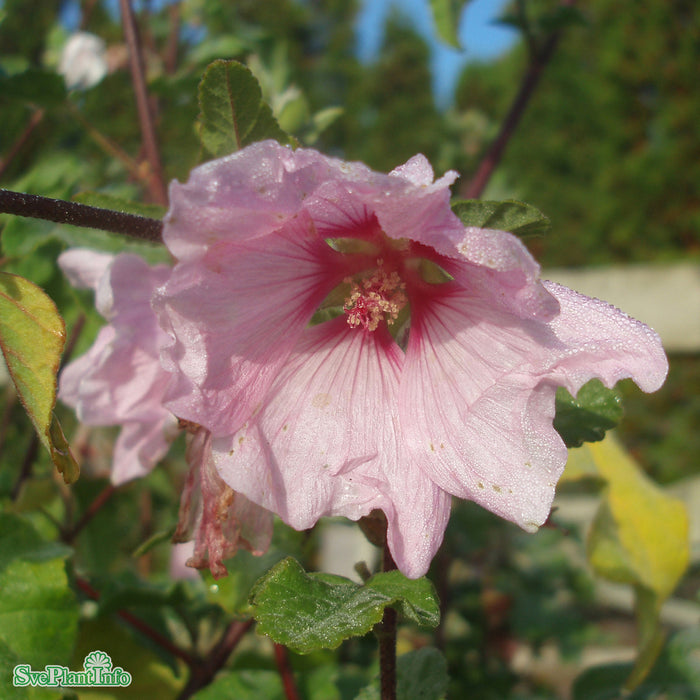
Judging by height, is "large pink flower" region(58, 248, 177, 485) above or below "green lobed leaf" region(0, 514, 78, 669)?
above

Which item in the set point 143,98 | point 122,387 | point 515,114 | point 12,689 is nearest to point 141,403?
point 122,387

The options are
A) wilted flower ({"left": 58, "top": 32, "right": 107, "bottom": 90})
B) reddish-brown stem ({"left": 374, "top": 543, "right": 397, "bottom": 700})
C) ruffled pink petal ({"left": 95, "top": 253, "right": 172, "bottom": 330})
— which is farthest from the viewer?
wilted flower ({"left": 58, "top": 32, "right": 107, "bottom": 90})

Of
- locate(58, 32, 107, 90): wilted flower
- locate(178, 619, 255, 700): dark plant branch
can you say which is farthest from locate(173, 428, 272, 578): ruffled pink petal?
locate(58, 32, 107, 90): wilted flower

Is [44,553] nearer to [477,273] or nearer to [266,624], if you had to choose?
[266,624]

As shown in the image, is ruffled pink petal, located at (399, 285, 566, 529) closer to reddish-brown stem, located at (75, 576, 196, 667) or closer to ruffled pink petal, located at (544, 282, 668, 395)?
ruffled pink petal, located at (544, 282, 668, 395)

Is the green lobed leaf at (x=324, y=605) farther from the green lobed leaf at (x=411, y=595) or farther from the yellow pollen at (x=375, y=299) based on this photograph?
the yellow pollen at (x=375, y=299)
